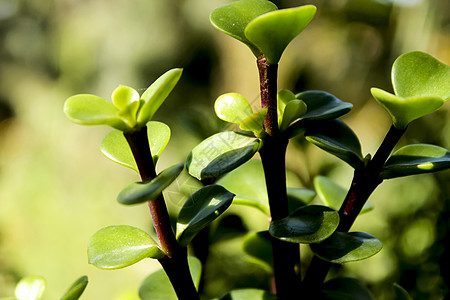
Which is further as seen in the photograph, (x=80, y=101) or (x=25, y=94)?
(x=25, y=94)

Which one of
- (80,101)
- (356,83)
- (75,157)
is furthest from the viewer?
(75,157)

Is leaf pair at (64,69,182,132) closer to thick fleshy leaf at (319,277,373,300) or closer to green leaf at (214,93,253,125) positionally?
green leaf at (214,93,253,125)

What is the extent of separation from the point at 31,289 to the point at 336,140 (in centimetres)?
26

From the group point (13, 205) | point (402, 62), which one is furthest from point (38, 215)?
point (402, 62)

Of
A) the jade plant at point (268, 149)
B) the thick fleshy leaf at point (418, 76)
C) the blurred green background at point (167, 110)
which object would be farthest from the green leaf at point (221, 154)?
the blurred green background at point (167, 110)

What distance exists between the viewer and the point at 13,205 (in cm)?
127

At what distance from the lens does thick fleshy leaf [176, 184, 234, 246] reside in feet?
0.88

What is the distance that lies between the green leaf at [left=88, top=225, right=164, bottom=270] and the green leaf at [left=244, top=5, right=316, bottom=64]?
0.14 m

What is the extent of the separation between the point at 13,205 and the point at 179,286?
3.73 feet

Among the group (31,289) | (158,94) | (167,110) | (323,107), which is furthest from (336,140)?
(167,110)

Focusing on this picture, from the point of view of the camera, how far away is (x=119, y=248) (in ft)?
0.91

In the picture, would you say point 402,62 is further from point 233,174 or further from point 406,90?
point 233,174

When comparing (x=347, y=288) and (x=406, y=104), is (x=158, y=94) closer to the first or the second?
(x=406, y=104)

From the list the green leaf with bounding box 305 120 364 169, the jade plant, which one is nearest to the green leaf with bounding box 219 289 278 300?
the jade plant
